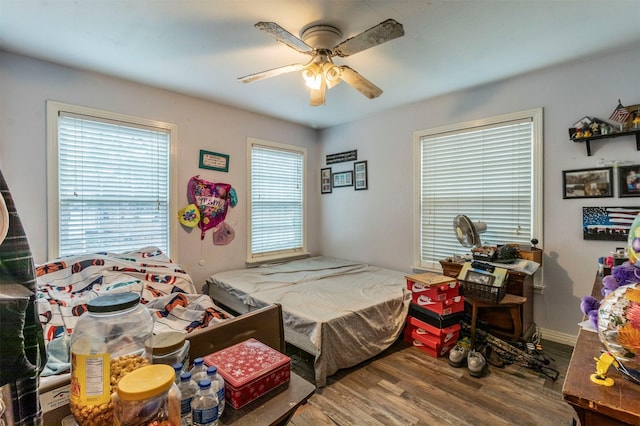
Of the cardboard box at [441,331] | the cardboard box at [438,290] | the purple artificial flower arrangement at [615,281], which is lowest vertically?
the cardboard box at [441,331]

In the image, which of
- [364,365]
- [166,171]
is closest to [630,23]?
[364,365]

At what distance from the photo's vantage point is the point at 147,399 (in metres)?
0.63

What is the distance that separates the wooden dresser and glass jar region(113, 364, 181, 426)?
8.82ft

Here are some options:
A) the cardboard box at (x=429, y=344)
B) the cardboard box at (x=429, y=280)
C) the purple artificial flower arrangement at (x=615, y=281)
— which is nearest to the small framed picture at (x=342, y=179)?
the cardboard box at (x=429, y=280)

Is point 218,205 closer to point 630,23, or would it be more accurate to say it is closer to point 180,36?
point 180,36

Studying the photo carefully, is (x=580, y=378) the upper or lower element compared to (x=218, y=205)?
lower

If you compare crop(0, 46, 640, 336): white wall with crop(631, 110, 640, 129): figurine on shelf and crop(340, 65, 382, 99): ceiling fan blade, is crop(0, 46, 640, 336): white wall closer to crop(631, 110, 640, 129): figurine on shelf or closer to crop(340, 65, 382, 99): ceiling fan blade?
crop(631, 110, 640, 129): figurine on shelf

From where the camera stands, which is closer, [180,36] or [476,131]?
[180,36]

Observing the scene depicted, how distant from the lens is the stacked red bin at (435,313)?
2473 mm

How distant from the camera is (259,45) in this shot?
2.22m

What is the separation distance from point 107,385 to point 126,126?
9.47 ft

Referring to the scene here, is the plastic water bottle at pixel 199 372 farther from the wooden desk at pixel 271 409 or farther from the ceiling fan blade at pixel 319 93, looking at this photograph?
the ceiling fan blade at pixel 319 93

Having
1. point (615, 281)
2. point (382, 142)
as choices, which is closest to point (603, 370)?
point (615, 281)

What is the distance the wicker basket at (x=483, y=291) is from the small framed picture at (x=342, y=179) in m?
2.14
